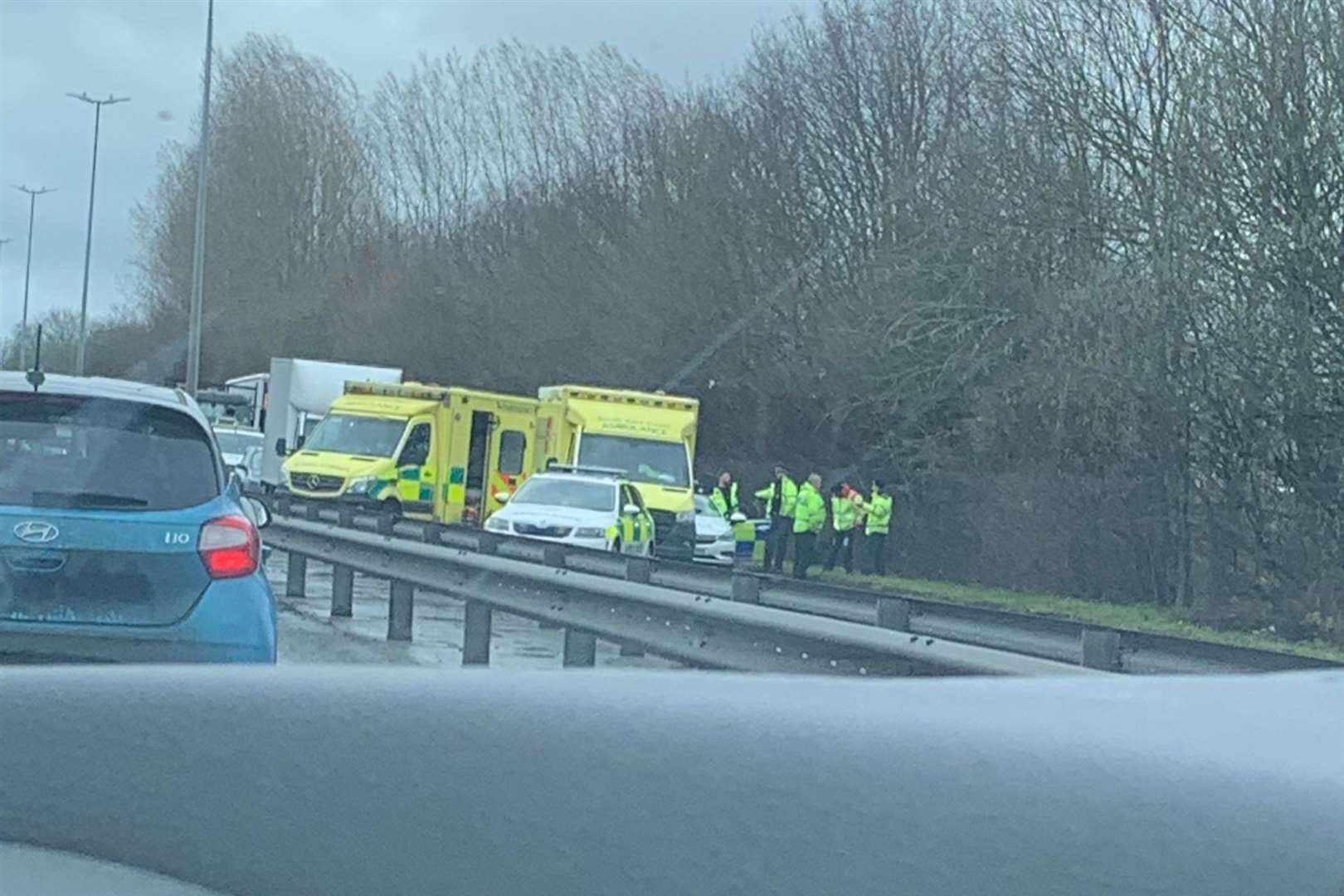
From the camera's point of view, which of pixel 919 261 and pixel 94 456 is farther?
pixel 919 261

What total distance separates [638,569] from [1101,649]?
5.95 meters

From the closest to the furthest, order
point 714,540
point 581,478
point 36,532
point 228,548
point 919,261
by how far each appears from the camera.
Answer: point 36,532 → point 228,548 → point 581,478 → point 714,540 → point 919,261

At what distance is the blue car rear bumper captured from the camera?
6.79 metres

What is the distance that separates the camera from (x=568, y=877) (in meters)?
1.87

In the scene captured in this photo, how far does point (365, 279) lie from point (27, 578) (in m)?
38.4

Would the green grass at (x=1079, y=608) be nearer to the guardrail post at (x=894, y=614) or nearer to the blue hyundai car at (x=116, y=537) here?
the guardrail post at (x=894, y=614)

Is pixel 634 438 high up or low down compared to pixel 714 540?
up

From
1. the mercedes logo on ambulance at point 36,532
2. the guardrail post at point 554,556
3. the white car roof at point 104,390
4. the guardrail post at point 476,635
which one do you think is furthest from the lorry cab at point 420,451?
the mercedes logo on ambulance at point 36,532

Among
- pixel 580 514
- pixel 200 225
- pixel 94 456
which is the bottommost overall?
pixel 580 514

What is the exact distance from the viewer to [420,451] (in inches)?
1191

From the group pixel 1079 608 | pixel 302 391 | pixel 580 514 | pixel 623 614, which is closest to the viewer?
pixel 623 614

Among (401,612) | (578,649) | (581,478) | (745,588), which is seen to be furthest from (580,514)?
(578,649)

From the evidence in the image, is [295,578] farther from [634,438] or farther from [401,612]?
[634,438]

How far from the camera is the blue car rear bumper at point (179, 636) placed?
6.79m
